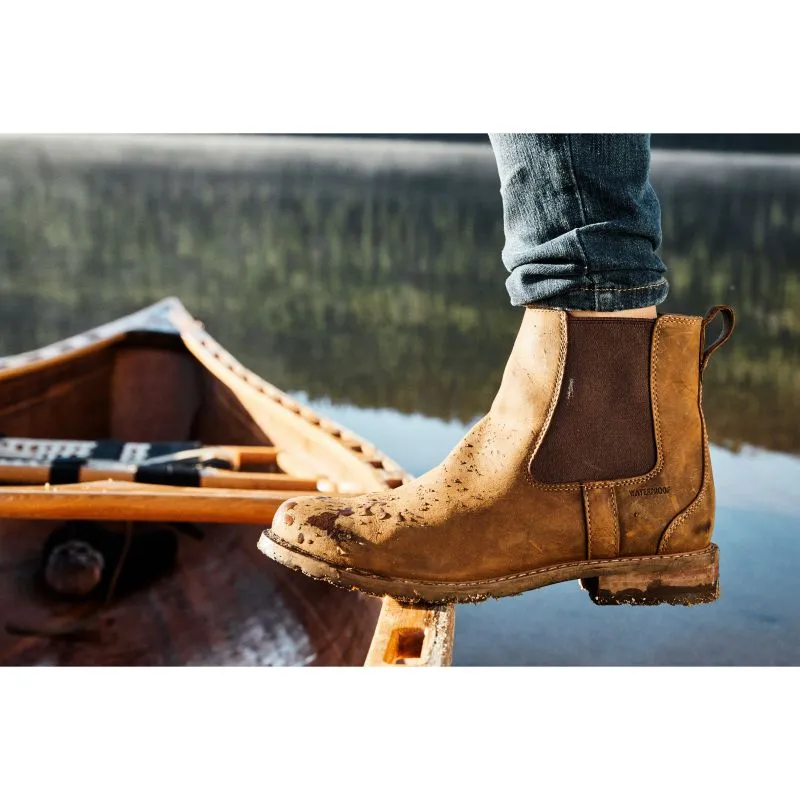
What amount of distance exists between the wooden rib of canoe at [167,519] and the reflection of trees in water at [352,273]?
4.03ft

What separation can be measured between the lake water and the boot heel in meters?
0.94

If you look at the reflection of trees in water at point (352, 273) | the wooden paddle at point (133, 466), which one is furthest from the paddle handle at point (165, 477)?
the reflection of trees in water at point (352, 273)

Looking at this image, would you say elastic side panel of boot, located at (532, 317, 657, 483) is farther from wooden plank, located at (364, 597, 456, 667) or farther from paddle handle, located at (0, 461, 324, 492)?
paddle handle, located at (0, 461, 324, 492)

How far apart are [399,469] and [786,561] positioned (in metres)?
1.09

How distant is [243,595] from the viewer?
149 centimetres

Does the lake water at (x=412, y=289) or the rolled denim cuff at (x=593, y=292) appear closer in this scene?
the rolled denim cuff at (x=593, y=292)

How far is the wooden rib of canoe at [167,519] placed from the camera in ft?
3.65

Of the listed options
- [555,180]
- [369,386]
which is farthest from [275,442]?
[369,386]

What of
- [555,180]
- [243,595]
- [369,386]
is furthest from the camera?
[369,386]

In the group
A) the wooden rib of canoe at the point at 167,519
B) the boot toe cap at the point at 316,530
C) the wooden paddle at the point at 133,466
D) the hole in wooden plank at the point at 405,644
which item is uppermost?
the boot toe cap at the point at 316,530

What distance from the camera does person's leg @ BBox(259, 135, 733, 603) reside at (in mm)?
605

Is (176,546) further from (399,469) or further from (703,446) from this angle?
(703,446)

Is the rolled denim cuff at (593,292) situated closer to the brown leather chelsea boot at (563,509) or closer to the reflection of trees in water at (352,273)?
Answer: the brown leather chelsea boot at (563,509)

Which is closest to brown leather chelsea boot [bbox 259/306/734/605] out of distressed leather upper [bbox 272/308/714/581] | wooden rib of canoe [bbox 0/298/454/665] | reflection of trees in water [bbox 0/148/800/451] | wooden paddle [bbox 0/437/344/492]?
distressed leather upper [bbox 272/308/714/581]
